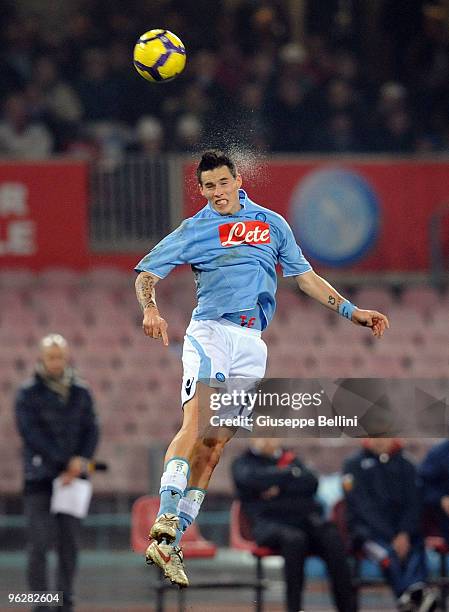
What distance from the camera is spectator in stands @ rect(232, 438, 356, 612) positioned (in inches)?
363

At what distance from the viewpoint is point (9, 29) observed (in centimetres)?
1404

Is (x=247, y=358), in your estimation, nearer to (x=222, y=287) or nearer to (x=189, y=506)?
(x=222, y=287)

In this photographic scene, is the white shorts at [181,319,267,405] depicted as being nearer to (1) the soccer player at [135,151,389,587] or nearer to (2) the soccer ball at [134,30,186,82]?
(1) the soccer player at [135,151,389,587]

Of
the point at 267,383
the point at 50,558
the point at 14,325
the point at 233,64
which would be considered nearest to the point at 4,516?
the point at 50,558

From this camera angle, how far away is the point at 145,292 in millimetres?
6805

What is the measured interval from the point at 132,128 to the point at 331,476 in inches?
145

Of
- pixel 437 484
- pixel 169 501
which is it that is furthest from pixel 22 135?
pixel 169 501

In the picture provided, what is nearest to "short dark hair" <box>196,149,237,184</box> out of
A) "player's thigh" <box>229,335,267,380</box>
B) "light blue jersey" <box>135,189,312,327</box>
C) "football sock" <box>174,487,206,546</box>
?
"light blue jersey" <box>135,189,312,327</box>

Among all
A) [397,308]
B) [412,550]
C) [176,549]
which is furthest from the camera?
[397,308]

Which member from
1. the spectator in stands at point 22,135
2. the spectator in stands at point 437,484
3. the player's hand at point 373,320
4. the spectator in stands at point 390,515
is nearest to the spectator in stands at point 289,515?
the spectator in stands at point 390,515

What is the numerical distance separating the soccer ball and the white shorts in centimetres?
135

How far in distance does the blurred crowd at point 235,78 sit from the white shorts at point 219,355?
5746 millimetres

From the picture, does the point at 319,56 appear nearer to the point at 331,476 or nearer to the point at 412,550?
the point at 331,476

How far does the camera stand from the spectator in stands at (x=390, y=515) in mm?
9367
